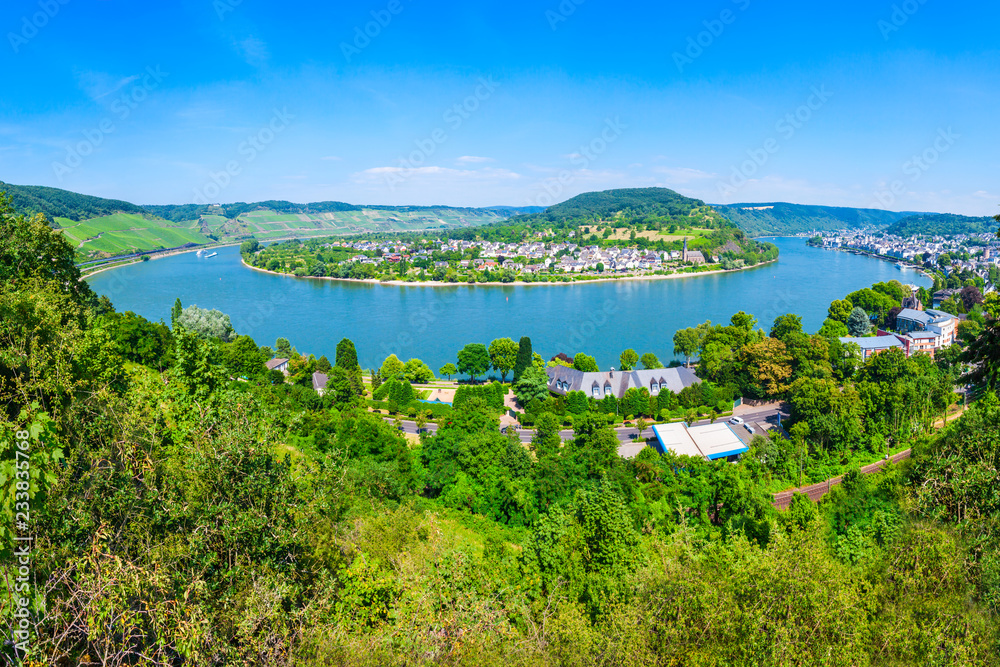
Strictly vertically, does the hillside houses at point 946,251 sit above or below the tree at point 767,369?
above

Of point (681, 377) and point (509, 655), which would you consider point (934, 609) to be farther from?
point (681, 377)

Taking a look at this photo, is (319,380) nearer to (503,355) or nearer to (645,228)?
(503,355)

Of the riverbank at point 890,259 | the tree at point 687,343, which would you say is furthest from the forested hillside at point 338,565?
the riverbank at point 890,259

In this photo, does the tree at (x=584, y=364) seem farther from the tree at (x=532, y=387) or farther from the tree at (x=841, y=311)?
the tree at (x=841, y=311)

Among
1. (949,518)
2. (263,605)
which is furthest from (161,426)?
(949,518)

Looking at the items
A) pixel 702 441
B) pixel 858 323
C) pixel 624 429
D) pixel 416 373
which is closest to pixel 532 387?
pixel 624 429

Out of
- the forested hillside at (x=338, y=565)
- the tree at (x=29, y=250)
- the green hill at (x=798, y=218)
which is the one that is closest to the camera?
the forested hillside at (x=338, y=565)

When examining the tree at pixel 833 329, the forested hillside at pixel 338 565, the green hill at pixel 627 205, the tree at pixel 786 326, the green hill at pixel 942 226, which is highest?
the green hill at pixel 627 205

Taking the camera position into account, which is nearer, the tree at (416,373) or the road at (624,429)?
the road at (624,429)
